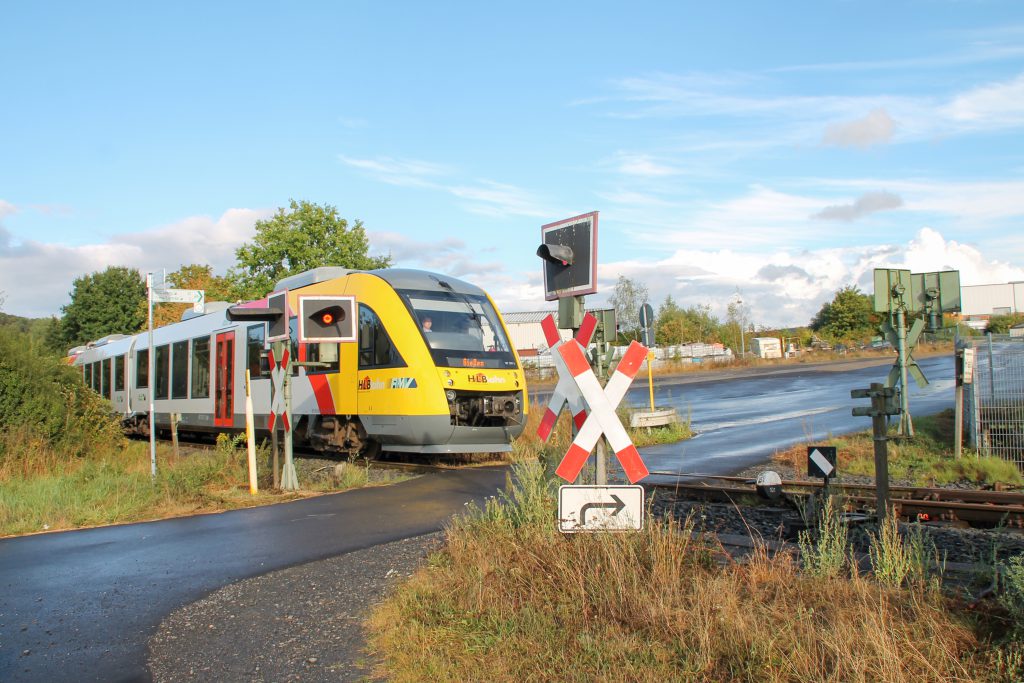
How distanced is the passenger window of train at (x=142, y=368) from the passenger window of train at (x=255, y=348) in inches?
333

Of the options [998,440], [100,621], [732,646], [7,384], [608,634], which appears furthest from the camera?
[7,384]

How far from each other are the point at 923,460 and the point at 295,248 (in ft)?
86.9

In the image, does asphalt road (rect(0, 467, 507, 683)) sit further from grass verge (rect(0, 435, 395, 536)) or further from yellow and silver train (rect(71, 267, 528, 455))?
yellow and silver train (rect(71, 267, 528, 455))

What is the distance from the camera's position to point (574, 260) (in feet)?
19.8

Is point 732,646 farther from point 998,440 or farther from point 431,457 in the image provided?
point 431,457

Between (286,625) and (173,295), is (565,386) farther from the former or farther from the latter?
(173,295)

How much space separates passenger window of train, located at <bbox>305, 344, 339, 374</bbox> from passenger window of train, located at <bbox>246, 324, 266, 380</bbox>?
226 cm

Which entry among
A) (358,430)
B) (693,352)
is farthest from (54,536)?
(693,352)

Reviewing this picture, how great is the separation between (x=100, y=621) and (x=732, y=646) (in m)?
4.58

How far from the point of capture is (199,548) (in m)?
8.52

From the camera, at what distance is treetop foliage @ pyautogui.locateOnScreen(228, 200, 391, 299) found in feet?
111

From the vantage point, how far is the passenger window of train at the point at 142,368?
25547mm

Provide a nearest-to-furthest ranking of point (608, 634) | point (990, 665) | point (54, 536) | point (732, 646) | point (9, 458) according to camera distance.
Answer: point (990, 665) < point (732, 646) < point (608, 634) < point (54, 536) < point (9, 458)

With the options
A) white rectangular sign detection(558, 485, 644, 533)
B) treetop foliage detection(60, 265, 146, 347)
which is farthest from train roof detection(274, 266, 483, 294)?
treetop foliage detection(60, 265, 146, 347)
